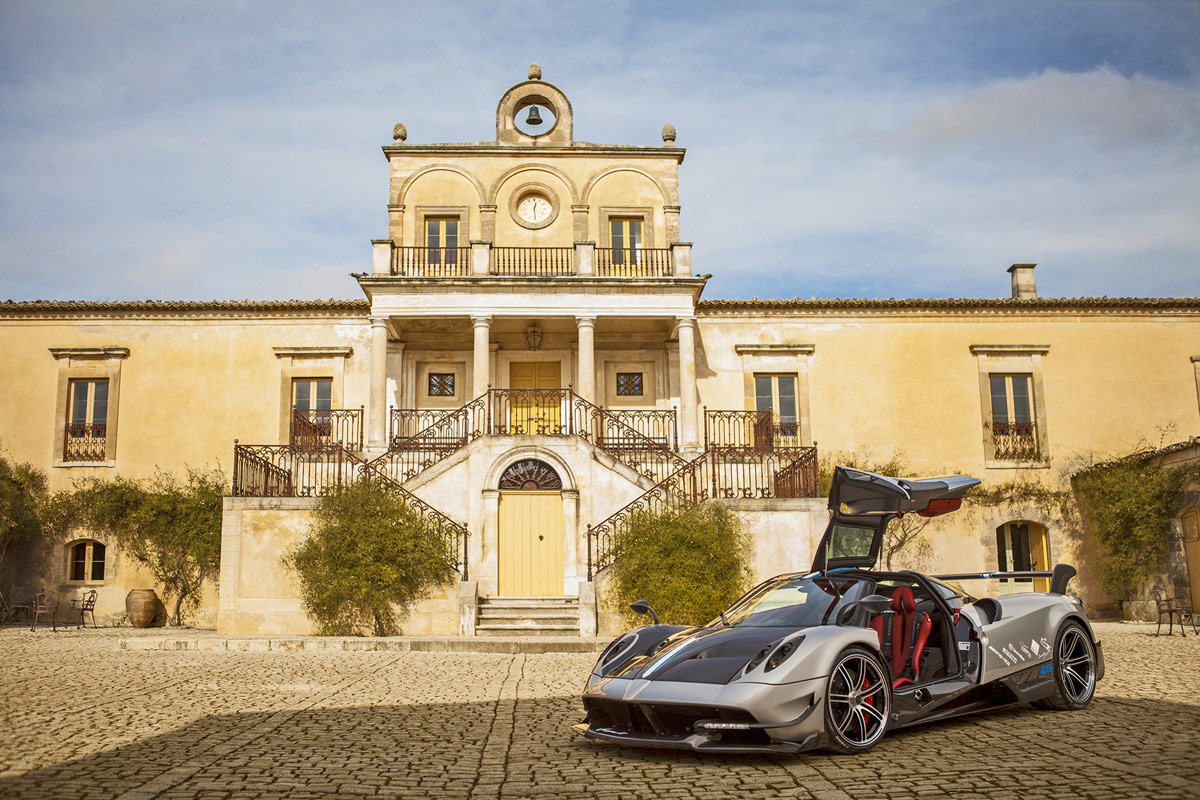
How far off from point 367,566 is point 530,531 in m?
3.11

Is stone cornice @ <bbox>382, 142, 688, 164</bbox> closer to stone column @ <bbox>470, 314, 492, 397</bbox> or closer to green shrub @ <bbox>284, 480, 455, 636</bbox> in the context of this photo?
stone column @ <bbox>470, 314, 492, 397</bbox>

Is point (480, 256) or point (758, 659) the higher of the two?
point (480, 256)

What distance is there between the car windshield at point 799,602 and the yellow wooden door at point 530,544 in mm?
11039

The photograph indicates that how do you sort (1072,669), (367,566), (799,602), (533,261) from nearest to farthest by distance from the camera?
(799,602) < (1072,669) < (367,566) < (533,261)

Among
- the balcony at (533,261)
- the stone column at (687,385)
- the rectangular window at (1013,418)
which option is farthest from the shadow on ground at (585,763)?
the rectangular window at (1013,418)

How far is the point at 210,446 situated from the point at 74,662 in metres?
10.7

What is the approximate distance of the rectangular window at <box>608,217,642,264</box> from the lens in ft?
76.1

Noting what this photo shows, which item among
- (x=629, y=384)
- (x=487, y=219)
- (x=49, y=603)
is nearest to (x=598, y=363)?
(x=629, y=384)

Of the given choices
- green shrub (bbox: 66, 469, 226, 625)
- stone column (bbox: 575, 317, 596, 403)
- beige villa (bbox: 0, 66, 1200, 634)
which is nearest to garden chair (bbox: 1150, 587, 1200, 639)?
beige villa (bbox: 0, 66, 1200, 634)

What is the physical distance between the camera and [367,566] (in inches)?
631

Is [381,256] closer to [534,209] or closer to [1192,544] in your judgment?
[534,209]

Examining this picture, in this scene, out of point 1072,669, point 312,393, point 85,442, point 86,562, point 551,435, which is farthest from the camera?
point 312,393

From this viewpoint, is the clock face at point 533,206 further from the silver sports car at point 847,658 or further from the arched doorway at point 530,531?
the silver sports car at point 847,658

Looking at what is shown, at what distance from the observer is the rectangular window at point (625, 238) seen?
23188 millimetres
